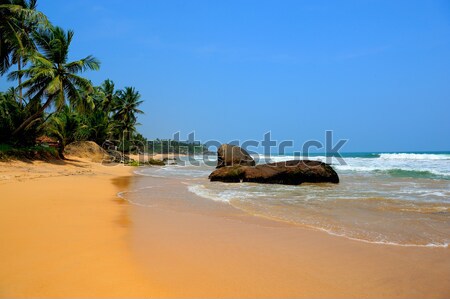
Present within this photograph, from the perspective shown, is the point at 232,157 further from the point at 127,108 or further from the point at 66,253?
the point at 127,108

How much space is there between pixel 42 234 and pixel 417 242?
4427 mm

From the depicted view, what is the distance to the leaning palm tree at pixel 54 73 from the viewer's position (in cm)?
1689

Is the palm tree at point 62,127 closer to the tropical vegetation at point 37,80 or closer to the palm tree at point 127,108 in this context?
the tropical vegetation at point 37,80

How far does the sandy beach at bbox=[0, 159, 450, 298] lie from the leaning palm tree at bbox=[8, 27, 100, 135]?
14848mm

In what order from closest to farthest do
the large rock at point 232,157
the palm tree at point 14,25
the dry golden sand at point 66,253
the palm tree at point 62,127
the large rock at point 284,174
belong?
the dry golden sand at point 66,253, the large rock at point 284,174, the palm tree at point 14,25, the large rock at point 232,157, the palm tree at point 62,127

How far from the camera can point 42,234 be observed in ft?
11.3

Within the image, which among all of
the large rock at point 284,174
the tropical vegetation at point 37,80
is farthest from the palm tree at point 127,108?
the large rock at point 284,174

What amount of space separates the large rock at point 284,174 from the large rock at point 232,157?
16.3 feet

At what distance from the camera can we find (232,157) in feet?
57.0

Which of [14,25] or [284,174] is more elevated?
[14,25]

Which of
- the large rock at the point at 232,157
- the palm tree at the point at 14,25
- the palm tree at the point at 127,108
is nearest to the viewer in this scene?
the palm tree at the point at 14,25

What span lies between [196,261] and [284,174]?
29.9ft

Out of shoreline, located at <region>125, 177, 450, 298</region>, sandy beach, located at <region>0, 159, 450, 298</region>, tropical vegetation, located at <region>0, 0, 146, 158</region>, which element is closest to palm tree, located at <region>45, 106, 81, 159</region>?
tropical vegetation, located at <region>0, 0, 146, 158</region>

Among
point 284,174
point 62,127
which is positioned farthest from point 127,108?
point 284,174
